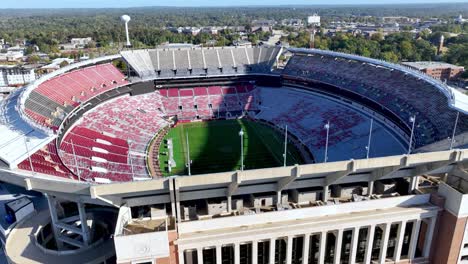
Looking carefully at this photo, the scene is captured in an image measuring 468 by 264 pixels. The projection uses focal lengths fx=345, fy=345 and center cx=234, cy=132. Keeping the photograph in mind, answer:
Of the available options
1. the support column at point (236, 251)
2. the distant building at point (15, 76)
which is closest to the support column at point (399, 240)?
the support column at point (236, 251)

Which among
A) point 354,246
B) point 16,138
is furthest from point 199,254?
point 16,138

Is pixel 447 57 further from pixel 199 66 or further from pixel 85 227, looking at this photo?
pixel 85 227

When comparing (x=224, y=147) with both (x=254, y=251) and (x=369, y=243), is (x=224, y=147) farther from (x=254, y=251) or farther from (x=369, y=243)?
(x=369, y=243)

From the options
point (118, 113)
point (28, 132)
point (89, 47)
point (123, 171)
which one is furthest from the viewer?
point (89, 47)

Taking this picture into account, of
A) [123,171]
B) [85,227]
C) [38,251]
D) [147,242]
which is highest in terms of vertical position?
[147,242]

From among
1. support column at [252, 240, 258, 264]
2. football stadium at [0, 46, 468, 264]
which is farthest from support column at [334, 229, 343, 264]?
support column at [252, 240, 258, 264]

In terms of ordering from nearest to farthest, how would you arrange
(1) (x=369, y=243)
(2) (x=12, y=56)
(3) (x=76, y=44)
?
(1) (x=369, y=243)
(2) (x=12, y=56)
(3) (x=76, y=44)

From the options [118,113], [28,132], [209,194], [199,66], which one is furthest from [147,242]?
[199,66]
